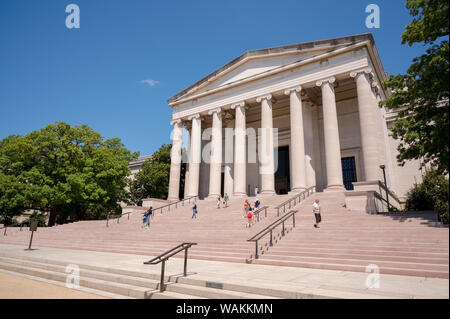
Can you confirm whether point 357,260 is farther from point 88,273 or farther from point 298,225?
point 88,273

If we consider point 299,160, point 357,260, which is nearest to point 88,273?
point 357,260

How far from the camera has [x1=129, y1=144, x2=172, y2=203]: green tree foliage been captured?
3744cm

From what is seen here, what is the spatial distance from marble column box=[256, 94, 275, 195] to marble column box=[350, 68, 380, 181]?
25.6 feet

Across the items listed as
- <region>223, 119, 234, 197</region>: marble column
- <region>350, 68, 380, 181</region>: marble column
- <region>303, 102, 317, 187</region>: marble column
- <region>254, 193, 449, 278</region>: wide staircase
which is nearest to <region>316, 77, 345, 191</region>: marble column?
<region>350, 68, 380, 181</region>: marble column

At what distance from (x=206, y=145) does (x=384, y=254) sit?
26.6m

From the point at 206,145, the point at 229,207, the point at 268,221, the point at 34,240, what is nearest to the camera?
the point at 268,221

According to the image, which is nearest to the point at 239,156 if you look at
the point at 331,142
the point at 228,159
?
the point at 228,159

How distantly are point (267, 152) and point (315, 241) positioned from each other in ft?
49.8

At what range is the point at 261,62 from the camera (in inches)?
1132

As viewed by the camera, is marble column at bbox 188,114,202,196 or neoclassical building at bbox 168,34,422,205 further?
marble column at bbox 188,114,202,196

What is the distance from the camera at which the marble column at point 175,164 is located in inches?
1217

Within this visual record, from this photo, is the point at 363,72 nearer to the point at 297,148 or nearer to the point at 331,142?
the point at 331,142

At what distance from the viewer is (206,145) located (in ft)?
112

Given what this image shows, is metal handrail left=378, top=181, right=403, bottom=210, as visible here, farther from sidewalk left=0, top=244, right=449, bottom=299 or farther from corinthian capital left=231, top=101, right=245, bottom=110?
corinthian capital left=231, top=101, right=245, bottom=110
